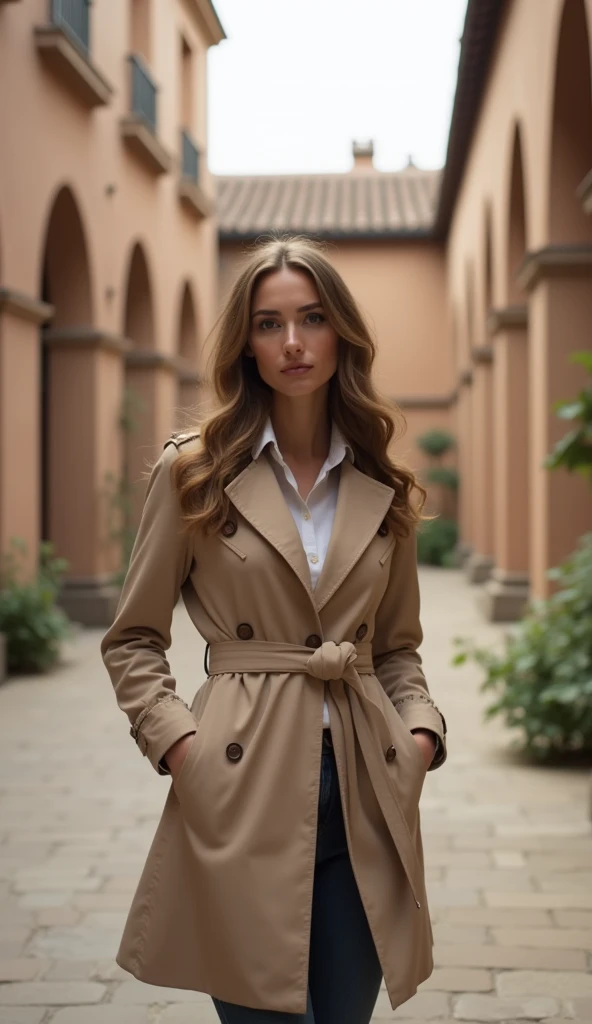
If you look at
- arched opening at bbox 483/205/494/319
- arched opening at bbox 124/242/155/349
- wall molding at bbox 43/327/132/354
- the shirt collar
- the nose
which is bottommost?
the shirt collar

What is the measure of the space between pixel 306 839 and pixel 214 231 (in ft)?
64.0

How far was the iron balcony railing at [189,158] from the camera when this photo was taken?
17.0m

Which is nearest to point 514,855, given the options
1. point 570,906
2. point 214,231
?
point 570,906

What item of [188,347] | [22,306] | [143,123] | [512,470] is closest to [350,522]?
[22,306]

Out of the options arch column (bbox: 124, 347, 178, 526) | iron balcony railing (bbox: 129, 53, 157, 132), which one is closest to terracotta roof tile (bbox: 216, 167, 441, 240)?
arch column (bbox: 124, 347, 178, 526)

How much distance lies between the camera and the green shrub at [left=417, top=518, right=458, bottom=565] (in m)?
22.2

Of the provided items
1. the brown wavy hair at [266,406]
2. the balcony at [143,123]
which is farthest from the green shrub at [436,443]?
the brown wavy hair at [266,406]

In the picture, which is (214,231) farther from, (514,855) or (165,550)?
(165,550)

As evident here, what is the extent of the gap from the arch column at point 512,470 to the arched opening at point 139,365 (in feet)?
14.5

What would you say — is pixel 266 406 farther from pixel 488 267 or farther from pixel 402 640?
pixel 488 267

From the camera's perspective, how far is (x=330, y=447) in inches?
97.0

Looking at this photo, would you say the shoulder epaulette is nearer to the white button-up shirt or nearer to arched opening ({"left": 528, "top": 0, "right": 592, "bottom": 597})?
the white button-up shirt

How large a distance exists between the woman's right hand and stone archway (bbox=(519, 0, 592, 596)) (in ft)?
23.2

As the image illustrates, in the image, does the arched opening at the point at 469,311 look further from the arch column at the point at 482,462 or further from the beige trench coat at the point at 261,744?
the beige trench coat at the point at 261,744
